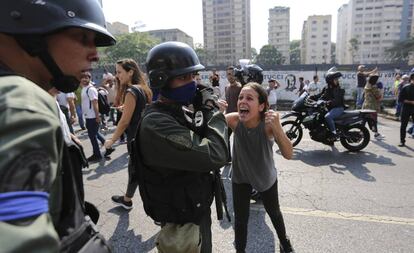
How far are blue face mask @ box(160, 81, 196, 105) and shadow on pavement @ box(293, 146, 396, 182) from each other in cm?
436

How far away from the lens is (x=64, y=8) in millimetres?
962

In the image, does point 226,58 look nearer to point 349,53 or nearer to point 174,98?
point 349,53

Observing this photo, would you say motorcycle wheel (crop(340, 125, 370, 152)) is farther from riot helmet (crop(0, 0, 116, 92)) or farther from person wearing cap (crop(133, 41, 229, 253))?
riot helmet (crop(0, 0, 116, 92))

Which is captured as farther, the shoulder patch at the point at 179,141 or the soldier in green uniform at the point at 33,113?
the shoulder patch at the point at 179,141

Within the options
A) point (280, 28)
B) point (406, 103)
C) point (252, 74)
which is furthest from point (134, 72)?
point (280, 28)

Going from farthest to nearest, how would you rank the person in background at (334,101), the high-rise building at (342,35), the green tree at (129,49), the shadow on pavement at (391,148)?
the high-rise building at (342,35) < the green tree at (129,49) < the person in background at (334,101) < the shadow on pavement at (391,148)

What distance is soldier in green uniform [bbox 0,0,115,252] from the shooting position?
566 mm

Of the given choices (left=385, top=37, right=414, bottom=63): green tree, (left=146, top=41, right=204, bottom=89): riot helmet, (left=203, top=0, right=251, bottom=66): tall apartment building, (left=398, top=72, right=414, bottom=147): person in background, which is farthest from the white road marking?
(left=203, top=0, right=251, bottom=66): tall apartment building

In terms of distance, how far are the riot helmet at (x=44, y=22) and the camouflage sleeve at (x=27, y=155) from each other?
25 centimetres

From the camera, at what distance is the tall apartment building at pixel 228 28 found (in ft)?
409

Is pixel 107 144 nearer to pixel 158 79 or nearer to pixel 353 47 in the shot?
pixel 158 79

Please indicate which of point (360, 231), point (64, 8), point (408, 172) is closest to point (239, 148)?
point (360, 231)

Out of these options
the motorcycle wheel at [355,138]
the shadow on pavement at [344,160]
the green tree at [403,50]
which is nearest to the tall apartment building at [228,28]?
the green tree at [403,50]

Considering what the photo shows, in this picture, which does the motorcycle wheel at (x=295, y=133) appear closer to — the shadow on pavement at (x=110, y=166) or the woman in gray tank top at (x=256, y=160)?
the shadow on pavement at (x=110, y=166)
